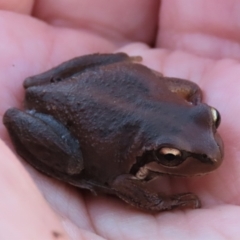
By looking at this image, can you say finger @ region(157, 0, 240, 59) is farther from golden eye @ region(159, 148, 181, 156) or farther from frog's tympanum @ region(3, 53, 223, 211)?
golden eye @ region(159, 148, 181, 156)

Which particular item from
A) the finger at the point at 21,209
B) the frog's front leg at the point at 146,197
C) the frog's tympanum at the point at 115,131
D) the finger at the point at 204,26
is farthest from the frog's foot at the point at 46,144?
the finger at the point at 204,26

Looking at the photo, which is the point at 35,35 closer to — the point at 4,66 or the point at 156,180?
the point at 4,66

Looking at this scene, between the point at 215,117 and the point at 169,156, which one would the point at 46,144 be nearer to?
the point at 169,156

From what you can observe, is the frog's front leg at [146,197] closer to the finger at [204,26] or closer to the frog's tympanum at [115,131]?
the frog's tympanum at [115,131]

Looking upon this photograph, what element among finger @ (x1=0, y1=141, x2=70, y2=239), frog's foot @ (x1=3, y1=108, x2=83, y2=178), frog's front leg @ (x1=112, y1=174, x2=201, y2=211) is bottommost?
frog's front leg @ (x1=112, y1=174, x2=201, y2=211)

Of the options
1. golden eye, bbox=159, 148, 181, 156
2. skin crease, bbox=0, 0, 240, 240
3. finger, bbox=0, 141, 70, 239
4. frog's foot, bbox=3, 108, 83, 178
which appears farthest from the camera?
frog's foot, bbox=3, 108, 83, 178

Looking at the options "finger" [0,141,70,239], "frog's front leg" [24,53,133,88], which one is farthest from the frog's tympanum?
"finger" [0,141,70,239]

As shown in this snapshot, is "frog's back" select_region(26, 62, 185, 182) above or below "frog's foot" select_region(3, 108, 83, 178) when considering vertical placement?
above

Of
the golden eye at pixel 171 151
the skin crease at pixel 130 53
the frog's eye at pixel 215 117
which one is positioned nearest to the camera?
the skin crease at pixel 130 53
